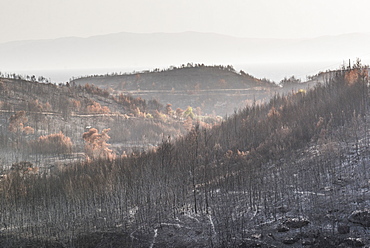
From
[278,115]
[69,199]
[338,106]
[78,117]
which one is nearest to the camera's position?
[69,199]

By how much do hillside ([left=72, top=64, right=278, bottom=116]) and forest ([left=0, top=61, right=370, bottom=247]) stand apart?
58245 millimetres

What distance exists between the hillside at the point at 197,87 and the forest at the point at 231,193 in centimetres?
5824

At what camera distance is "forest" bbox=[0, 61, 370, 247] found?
53.7ft

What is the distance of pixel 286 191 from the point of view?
19.3 meters

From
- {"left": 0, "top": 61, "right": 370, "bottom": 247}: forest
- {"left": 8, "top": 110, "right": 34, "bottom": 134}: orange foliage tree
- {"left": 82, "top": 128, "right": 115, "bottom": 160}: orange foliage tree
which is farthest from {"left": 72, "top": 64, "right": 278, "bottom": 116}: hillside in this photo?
{"left": 0, "top": 61, "right": 370, "bottom": 247}: forest

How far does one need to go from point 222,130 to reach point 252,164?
10.5 metres

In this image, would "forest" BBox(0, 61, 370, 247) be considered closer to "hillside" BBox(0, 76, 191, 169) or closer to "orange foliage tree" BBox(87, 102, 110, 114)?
"hillside" BBox(0, 76, 191, 169)

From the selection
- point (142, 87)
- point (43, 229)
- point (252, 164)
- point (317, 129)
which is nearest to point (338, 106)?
point (317, 129)

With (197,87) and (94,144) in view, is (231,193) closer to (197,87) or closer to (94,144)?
(94,144)

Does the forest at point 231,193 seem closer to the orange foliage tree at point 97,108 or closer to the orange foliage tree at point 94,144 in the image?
the orange foliage tree at point 94,144

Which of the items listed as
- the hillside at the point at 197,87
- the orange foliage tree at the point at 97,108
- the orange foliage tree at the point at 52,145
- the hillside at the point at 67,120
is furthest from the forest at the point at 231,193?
the hillside at the point at 197,87

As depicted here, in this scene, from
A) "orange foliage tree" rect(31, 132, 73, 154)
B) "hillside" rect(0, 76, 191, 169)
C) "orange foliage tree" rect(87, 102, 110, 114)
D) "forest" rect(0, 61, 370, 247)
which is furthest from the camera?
"orange foliage tree" rect(87, 102, 110, 114)

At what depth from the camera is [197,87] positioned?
98.4 metres

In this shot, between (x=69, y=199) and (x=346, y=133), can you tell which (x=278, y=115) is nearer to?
(x=346, y=133)
